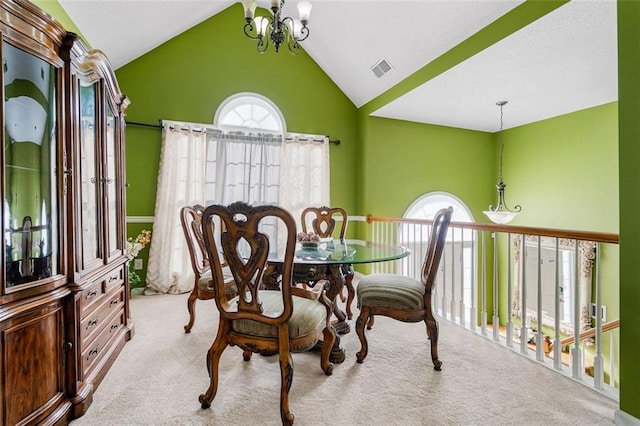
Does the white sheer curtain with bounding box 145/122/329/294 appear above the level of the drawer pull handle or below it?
above

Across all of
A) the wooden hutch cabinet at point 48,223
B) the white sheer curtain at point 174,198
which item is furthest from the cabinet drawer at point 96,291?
the white sheer curtain at point 174,198

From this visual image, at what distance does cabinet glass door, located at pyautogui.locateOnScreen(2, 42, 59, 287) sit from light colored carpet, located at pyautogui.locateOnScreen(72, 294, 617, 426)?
836 millimetres

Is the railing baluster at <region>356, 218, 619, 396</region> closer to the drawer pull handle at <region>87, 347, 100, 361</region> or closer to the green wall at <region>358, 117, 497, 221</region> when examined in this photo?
the green wall at <region>358, 117, 497, 221</region>

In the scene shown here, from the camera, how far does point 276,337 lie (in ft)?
5.11

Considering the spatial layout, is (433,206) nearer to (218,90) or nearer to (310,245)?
(310,245)

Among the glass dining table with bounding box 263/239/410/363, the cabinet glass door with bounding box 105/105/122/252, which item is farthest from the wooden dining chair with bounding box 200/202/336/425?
the cabinet glass door with bounding box 105/105/122/252

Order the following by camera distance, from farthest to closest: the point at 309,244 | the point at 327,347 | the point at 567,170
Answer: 1. the point at 567,170
2. the point at 309,244
3. the point at 327,347

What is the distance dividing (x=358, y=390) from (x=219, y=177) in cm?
300

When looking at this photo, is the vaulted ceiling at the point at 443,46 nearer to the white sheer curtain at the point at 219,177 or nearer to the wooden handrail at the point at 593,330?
the white sheer curtain at the point at 219,177

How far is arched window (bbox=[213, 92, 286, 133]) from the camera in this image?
412cm

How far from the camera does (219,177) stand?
398 centimetres

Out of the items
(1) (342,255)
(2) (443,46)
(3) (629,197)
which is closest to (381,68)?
(2) (443,46)

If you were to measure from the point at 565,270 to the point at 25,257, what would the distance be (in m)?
5.82

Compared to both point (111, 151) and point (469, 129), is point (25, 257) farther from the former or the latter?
point (469, 129)
